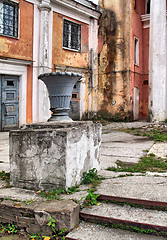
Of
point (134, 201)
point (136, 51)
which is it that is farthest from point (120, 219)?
point (136, 51)

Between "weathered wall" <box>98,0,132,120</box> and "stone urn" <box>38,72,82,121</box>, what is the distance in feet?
28.9

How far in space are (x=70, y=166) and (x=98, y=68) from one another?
36.8 feet

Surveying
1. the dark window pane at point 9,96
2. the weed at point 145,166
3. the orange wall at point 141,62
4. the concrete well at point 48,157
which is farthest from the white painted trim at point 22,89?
the concrete well at point 48,157

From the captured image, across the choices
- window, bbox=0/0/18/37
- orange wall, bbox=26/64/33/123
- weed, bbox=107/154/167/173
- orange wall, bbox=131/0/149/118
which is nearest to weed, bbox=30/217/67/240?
weed, bbox=107/154/167/173

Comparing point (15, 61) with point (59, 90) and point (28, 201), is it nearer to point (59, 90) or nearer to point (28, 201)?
point (59, 90)

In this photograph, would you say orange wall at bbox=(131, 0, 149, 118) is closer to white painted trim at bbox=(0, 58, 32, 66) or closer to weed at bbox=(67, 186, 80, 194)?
white painted trim at bbox=(0, 58, 32, 66)

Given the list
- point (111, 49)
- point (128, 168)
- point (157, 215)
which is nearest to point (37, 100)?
point (111, 49)

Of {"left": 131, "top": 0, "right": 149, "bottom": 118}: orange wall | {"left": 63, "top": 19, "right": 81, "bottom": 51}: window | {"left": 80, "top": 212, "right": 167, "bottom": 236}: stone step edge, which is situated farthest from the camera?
{"left": 131, "top": 0, "right": 149, "bottom": 118}: orange wall

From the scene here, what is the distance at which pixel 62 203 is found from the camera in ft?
7.86

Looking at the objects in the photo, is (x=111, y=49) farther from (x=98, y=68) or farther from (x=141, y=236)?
(x=141, y=236)

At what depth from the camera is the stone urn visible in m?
3.92

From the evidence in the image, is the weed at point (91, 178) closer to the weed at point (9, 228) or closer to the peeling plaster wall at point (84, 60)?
the weed at point (9, 228)

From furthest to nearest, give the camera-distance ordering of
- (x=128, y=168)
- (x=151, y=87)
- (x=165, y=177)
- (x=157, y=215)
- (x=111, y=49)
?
(x=111, y=49) → (x=151, y=87) → (x=128, y=168) → (x=165, y=177) → (x=157, y=215)

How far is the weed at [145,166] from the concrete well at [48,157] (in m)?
0.85
